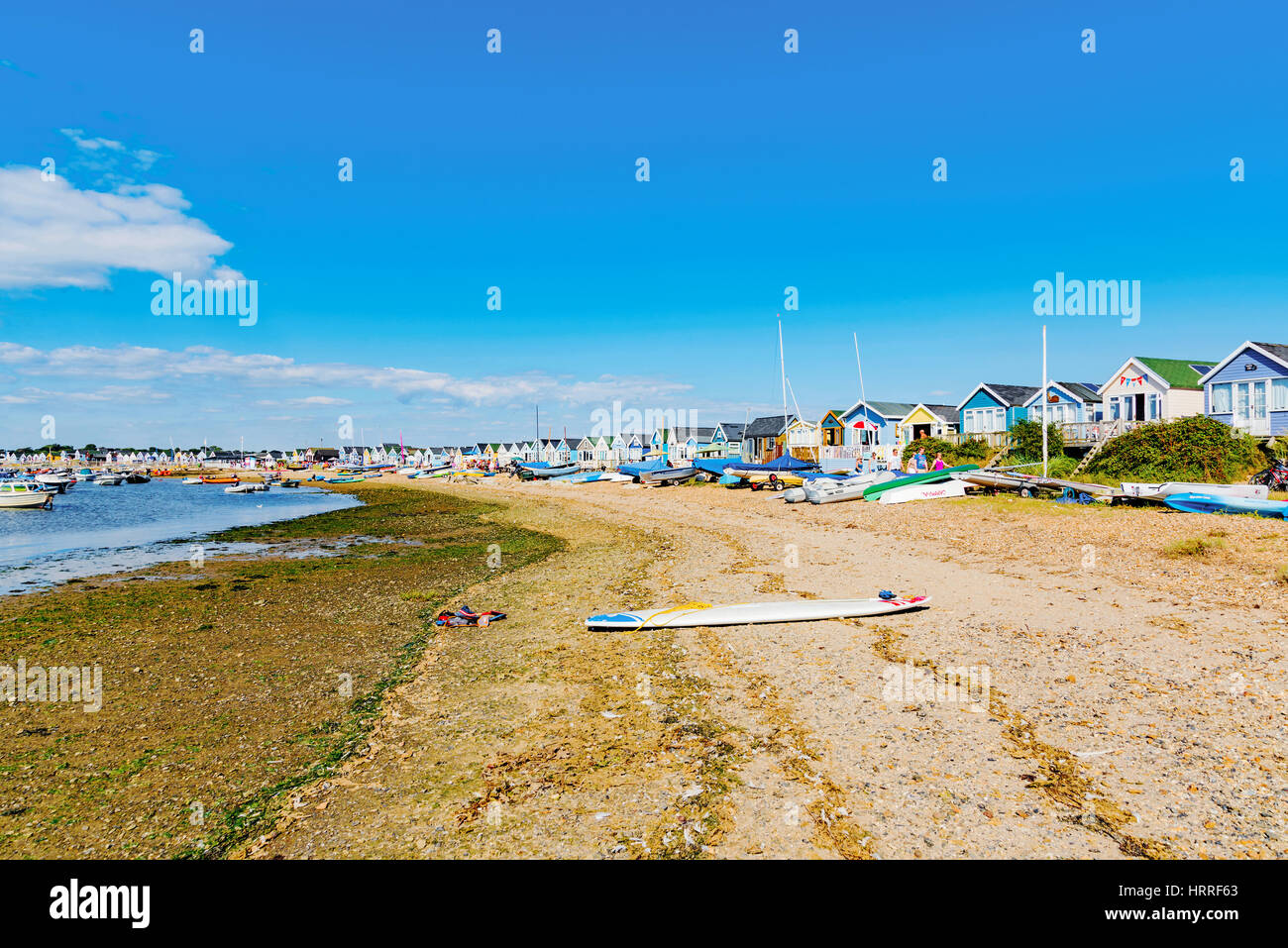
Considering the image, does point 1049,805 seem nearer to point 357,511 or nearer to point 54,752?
point 54,752

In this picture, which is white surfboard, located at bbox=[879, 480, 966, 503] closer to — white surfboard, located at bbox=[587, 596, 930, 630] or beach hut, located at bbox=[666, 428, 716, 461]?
white surfboard, located at bbox=[587, 596, 930, 630]

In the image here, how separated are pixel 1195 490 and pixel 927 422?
39.2 meters

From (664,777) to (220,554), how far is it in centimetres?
2815

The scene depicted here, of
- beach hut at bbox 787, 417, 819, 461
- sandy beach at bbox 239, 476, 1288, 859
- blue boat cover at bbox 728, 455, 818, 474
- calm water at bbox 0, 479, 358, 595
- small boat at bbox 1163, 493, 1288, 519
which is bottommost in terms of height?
calm water at bbox 0, 479, 358, 595

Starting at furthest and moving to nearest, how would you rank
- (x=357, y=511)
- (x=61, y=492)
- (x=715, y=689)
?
(x=61, y=492), (x=357, y=511), (x=715, y=689)

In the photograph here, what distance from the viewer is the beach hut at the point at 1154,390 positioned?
4125 centimetres

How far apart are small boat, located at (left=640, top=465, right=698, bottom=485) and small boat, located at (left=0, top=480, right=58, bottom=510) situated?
185ft

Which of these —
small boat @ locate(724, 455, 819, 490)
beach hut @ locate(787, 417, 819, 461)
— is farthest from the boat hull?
beach hut @ locate(787, 417, 819, 461)

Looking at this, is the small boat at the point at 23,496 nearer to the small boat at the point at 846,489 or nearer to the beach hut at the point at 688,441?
the small boat at the point at 846,489

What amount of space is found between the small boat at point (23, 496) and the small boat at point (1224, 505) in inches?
3263

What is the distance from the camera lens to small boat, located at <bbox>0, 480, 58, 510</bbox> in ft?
189

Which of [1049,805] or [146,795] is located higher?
[1049,805]
